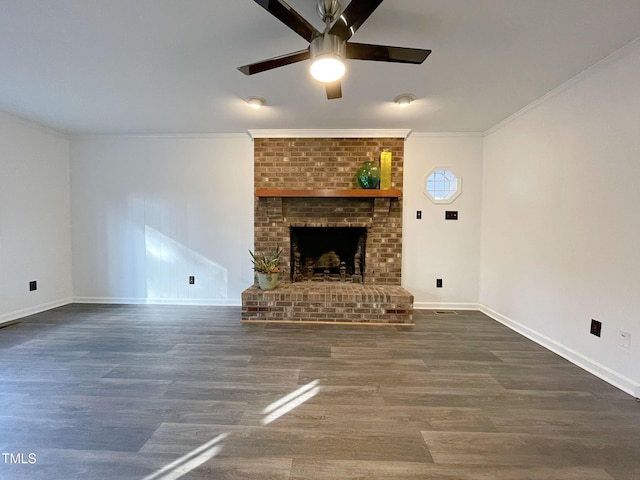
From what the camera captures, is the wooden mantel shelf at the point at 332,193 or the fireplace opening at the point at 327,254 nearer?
the wooden mantel shelf at the point at 332,193

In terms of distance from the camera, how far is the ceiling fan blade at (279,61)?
1515 mm

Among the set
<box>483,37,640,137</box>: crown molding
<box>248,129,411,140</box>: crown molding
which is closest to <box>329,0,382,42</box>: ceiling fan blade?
<box>483,37,640,137</box>: crown molding

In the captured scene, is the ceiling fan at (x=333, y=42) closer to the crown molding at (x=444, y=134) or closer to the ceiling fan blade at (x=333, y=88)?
the ceiling fan blade at (x=333, y=88)

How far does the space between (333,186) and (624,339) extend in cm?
290

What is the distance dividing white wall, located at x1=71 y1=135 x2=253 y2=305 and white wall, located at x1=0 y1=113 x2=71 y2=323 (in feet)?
0.62

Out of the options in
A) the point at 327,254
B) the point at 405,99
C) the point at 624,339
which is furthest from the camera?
the point at 327,254

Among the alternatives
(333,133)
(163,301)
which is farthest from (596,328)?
(163,301)

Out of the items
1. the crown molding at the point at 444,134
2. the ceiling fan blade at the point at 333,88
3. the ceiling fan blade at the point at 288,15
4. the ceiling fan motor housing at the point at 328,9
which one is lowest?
the ceiling fan blade at the point at 333,88

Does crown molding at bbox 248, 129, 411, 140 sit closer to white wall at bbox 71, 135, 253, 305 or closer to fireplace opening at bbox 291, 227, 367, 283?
white wall at bbox 71, 135, 253, 305

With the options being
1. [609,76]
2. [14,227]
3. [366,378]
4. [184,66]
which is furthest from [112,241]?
[609,76]

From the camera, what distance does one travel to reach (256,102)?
2600 millimetres

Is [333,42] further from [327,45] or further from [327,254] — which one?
[327,254]

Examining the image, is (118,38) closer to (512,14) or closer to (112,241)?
(512,14)

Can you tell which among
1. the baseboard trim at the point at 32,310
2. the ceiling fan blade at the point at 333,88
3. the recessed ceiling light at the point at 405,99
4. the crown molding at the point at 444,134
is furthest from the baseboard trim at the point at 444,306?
the baseboard trim at the point at 32,310
